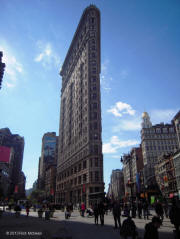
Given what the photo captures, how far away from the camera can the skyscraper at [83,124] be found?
65125 millimetres

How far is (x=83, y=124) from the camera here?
7588cm

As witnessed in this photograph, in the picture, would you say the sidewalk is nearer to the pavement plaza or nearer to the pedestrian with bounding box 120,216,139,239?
the pavement plaza

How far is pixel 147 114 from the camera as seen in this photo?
13925 centimetres

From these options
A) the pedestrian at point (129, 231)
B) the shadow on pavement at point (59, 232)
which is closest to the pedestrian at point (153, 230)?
→ the pedestrian at point (129, 231)

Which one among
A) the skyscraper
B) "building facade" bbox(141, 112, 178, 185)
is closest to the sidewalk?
the skyscraper

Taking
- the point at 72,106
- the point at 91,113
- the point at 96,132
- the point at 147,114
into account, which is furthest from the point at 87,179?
the point at 147,114

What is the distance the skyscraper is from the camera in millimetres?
65125

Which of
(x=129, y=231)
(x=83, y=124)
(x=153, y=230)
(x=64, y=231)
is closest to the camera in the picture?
(x=153, y=230)

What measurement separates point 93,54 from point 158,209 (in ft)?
249

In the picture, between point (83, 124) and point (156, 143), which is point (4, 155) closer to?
point (83, 124)

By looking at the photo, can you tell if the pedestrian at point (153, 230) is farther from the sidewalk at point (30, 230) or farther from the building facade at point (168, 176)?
the building facade at point (168, 176)

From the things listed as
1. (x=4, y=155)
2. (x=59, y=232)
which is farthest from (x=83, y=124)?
(x=59, y=232)

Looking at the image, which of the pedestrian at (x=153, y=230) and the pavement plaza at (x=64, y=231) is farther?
the pavement plaza at (x=64, y=231)

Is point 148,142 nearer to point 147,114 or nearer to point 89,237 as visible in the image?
point 147,114
